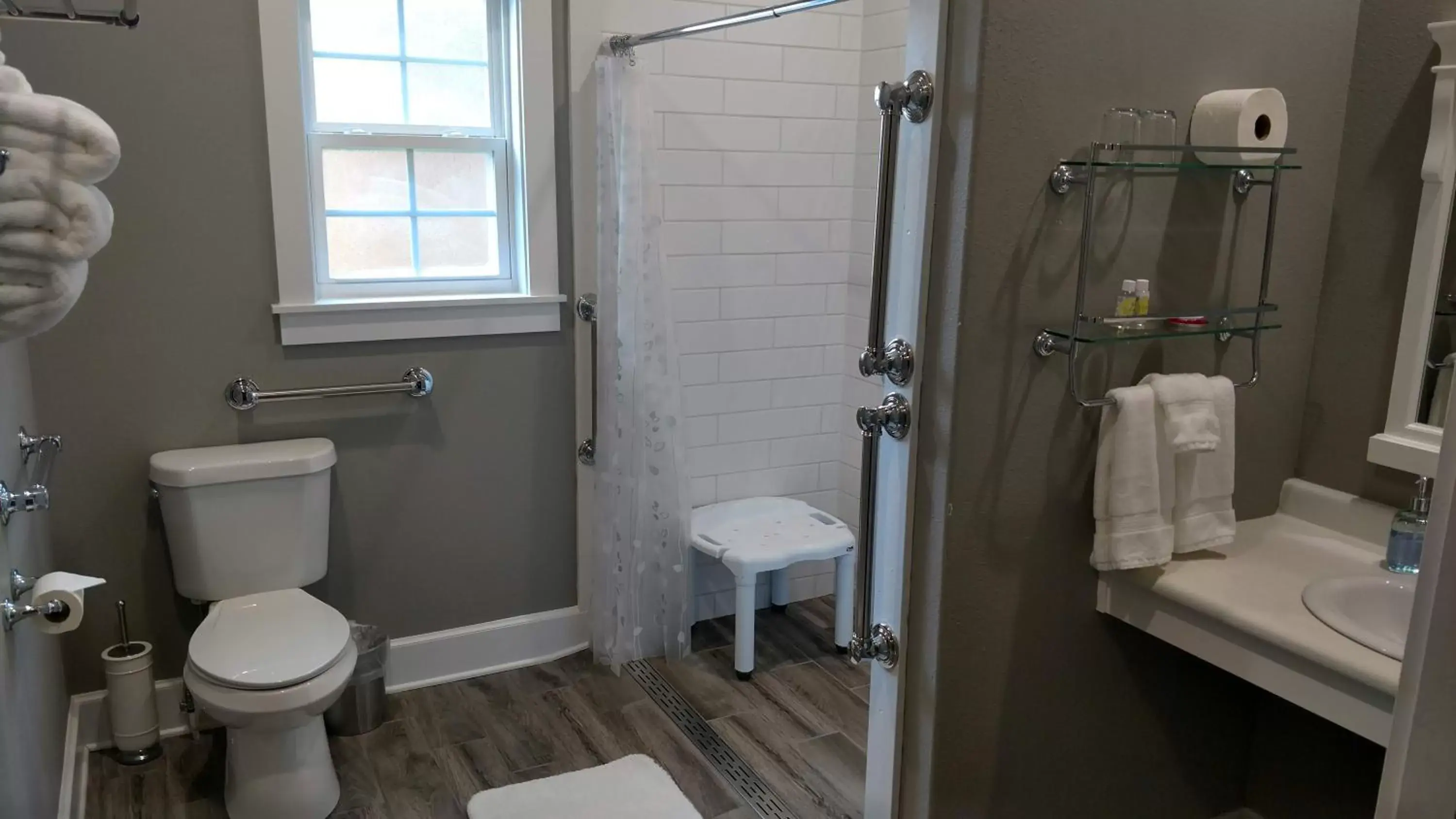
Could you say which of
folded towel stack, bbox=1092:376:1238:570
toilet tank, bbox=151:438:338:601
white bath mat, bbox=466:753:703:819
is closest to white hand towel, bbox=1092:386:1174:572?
folded towel stack, bbox=1092:376:1238:570

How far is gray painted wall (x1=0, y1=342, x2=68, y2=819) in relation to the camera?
5.32ft

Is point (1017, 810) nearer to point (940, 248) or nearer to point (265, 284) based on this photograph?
point (940, 248)

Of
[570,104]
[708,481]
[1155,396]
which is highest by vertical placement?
[570,104]

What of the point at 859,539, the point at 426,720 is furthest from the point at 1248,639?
the point at 426,720

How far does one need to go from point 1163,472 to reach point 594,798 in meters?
1.52

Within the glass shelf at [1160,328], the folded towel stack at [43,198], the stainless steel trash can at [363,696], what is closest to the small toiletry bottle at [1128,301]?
the glass shelf at [1160,328]

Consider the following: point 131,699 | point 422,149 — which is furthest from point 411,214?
point 131,699

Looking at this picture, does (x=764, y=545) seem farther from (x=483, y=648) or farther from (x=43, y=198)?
(x=43, y=198)

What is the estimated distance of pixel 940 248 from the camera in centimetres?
166

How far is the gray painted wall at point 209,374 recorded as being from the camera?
240 centimetres

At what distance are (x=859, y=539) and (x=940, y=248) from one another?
524 mm

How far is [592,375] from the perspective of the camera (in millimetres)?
3031

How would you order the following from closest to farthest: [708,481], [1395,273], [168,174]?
[1395,273], [168,174], [708,481]

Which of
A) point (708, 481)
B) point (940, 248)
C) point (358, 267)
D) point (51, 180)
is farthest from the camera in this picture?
point (708, 481)
